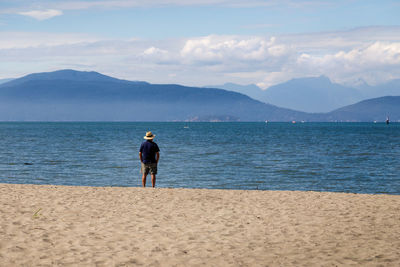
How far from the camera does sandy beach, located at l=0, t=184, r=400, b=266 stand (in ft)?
27.8

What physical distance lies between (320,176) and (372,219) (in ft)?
58.4

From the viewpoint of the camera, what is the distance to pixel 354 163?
127ft

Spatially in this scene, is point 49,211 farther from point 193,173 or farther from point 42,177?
point 193,173

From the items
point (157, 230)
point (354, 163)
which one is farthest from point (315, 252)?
point (354, 163)

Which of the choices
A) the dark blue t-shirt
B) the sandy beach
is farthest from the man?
the sandy beach

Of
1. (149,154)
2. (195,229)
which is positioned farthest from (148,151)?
(195,229)

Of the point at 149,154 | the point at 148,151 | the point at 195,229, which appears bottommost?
the point at 195,229

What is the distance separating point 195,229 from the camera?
1083 centimetres

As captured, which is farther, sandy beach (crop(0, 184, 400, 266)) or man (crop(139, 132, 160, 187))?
man (crop(139, 132, 160, 187))

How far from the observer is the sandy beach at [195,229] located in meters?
8.48

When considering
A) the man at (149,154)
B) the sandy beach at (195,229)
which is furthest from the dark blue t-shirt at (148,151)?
the sandy beach at (195,229)

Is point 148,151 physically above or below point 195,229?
above

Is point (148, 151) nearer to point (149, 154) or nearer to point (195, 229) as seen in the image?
point (149, 154)

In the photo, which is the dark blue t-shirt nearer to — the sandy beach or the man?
the man
